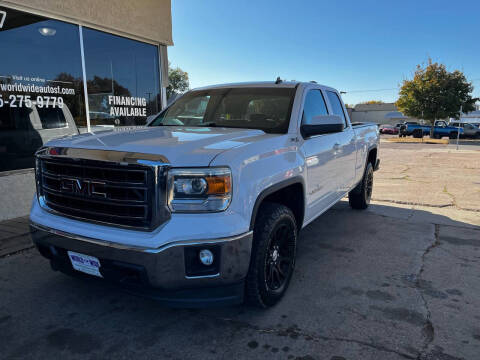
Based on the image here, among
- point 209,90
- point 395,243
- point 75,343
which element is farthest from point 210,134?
point 395,243

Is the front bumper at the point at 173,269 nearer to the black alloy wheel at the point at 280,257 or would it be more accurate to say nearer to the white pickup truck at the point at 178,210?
the white pickup truck at the point at 178,210

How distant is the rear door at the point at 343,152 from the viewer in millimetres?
4340

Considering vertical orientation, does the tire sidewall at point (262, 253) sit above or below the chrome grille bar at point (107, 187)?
below

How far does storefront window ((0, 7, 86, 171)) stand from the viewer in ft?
17.7

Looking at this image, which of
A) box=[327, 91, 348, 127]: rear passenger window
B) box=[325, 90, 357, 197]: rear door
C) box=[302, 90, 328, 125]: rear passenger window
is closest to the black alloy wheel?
box=[302, 90, 328, 125]: rear passenger window

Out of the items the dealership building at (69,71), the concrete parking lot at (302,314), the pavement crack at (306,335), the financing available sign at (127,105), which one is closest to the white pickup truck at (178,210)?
the pavement crack at (306,335)

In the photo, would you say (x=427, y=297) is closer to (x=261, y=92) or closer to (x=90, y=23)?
(x=261, y=92)

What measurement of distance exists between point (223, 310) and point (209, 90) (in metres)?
2.47

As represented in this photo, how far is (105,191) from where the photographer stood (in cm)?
240

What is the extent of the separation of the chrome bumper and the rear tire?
3987 millimetres

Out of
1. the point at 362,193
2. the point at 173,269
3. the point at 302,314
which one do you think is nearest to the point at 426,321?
the point at 302,314

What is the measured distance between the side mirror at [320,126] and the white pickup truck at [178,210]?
0.04 feet

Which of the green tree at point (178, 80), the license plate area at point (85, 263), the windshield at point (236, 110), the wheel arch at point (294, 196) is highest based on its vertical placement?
→ the green tree at point (178, 80)

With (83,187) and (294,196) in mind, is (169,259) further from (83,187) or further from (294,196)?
(294,196)
